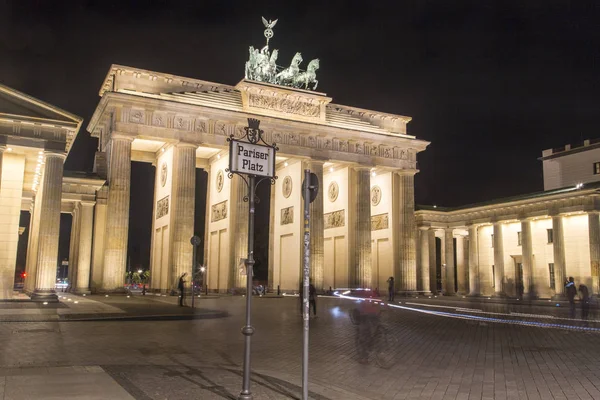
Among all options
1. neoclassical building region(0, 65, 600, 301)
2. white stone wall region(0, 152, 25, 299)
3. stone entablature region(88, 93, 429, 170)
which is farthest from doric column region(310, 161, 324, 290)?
white stone wall region(0, 152, 25, 299)

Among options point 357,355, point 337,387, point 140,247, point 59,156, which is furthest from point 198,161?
point 140,247

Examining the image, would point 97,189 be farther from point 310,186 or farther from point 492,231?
point 492,231

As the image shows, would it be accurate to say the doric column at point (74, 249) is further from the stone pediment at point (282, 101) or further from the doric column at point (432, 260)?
the doric column at point (432, 260)

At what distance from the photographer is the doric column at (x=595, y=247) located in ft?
144

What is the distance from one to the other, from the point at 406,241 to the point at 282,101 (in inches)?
695

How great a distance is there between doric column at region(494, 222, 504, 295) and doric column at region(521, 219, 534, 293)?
283 centimetres

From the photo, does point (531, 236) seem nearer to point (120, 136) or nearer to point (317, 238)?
point (317, 238)

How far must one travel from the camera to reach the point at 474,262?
2256 inches

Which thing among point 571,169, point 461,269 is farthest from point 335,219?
point 571,169

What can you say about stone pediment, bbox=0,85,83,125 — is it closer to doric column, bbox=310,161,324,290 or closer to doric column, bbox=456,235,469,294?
doric column, bbox=310,161,324,290

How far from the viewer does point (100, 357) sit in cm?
1133

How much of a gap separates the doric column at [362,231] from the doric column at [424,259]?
716 centimetres

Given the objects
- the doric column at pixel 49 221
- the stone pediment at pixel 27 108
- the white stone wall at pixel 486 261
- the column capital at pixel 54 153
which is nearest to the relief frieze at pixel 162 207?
the doric column at pixel 49 221

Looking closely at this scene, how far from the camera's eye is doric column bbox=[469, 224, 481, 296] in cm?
5706
